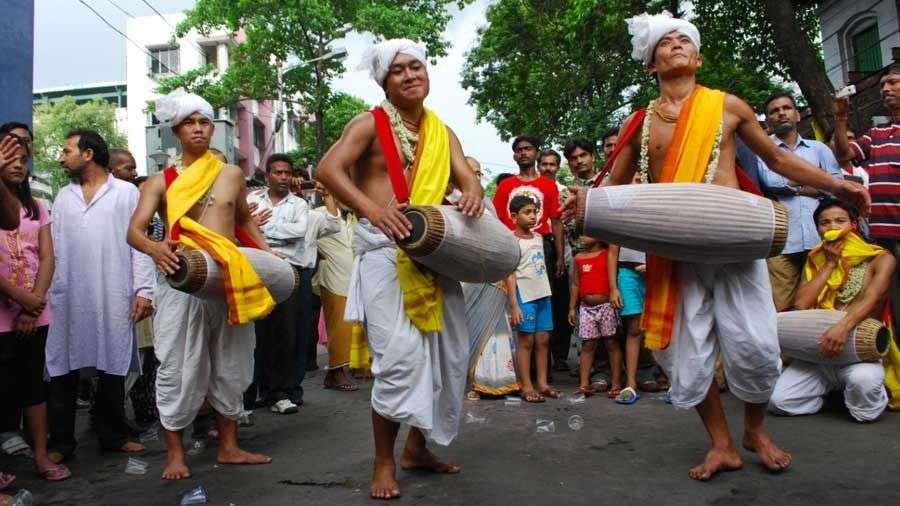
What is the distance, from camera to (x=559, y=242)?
715 cm

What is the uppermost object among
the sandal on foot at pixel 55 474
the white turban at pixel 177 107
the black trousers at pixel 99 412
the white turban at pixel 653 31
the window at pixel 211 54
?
the window at pixel 211 54

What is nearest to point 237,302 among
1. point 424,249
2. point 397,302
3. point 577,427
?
Answer: point 397,302

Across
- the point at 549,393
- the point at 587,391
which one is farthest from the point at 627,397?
the point at 549,393

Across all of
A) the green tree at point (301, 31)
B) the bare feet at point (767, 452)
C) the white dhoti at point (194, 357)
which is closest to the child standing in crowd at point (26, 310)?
the white dhoti at point (194, 357)

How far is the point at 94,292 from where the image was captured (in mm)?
4812

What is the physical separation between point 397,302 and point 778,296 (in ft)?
11.9

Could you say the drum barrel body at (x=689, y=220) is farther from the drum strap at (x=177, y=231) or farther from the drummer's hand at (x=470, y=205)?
the drum strap at (x=177, y=231)

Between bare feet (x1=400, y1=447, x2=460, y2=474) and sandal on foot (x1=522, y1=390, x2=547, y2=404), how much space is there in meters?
2.22

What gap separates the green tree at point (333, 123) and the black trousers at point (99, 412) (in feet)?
63.3

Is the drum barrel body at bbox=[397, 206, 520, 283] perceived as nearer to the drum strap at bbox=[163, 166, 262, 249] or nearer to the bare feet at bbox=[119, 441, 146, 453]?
the drum strap at bbox=[163, 166, 262, 249]

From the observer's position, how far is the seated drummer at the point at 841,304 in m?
4.75

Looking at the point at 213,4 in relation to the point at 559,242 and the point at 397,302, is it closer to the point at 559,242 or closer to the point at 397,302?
the point at 559,242

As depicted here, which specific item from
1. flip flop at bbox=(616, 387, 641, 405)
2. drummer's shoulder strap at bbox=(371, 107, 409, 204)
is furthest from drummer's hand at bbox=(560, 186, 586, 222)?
flip flop at bbox=(616, 387, 641, 405)

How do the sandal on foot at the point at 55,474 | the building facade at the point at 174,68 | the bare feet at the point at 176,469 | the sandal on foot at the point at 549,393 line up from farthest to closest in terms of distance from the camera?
1. the building facade at the point at 174,68
2. the sandal on foot at the point at 549,393
3. the sandal on foot at the point at 55,474
4. the bare feet at the point at 176,469
